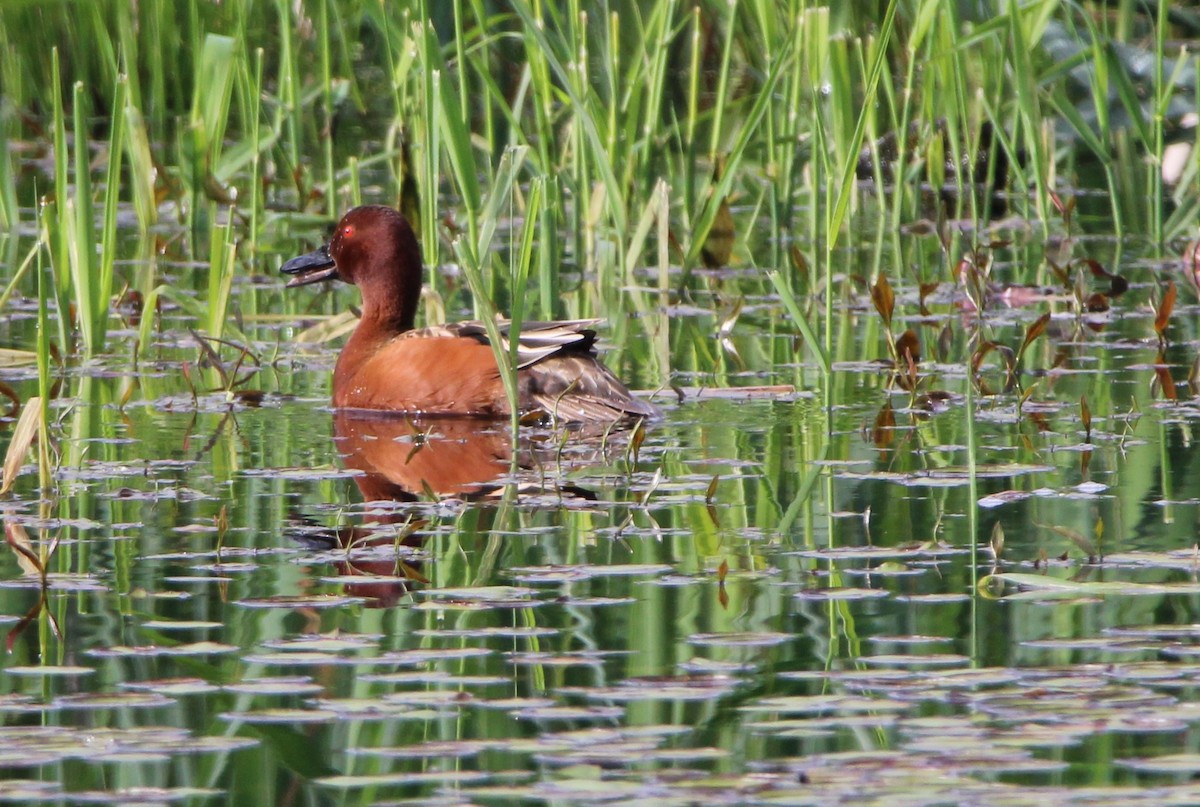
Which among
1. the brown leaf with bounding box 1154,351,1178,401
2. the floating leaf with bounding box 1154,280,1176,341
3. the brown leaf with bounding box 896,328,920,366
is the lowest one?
the brown leaf with bounding box 1154,351,1178,401

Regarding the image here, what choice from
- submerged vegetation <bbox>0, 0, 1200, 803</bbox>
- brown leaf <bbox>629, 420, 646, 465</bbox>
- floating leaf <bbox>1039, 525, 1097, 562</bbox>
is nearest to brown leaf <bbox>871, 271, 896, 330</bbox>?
submerged vegetation <bbox>0, 0, 1200, 803</bbox>

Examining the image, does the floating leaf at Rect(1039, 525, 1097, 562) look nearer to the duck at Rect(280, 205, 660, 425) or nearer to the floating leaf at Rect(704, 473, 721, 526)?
the floating leaf at Rect(704, 473, 721, 526)

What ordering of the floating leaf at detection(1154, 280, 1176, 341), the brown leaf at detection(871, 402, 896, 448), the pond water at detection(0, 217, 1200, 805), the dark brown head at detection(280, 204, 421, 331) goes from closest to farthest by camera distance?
the pond water at detection(0, 217, 1200, 805) → the brown leaf at detection(871, 402, 896, 448) → the floating leaf at detection(1154, 280, 1176, 341) → the dark brown head at detection(280, 204, 421, 331)

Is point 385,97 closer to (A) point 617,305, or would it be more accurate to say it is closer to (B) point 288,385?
(A) point 617,305

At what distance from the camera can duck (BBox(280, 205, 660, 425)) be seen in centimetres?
638

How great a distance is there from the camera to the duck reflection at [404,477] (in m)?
4.23

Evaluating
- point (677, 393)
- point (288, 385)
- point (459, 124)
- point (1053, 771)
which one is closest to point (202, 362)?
point (288, 385)

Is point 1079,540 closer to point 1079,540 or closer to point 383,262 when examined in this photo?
point 1079,540

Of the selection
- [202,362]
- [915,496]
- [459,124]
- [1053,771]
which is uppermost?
[459,124]

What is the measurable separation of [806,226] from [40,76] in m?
5.32

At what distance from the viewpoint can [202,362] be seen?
6809 millimetres

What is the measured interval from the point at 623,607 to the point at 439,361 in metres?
2.96

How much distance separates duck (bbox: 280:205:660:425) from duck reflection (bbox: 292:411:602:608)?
0.27ft

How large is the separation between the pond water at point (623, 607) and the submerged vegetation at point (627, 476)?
0.04 feet
